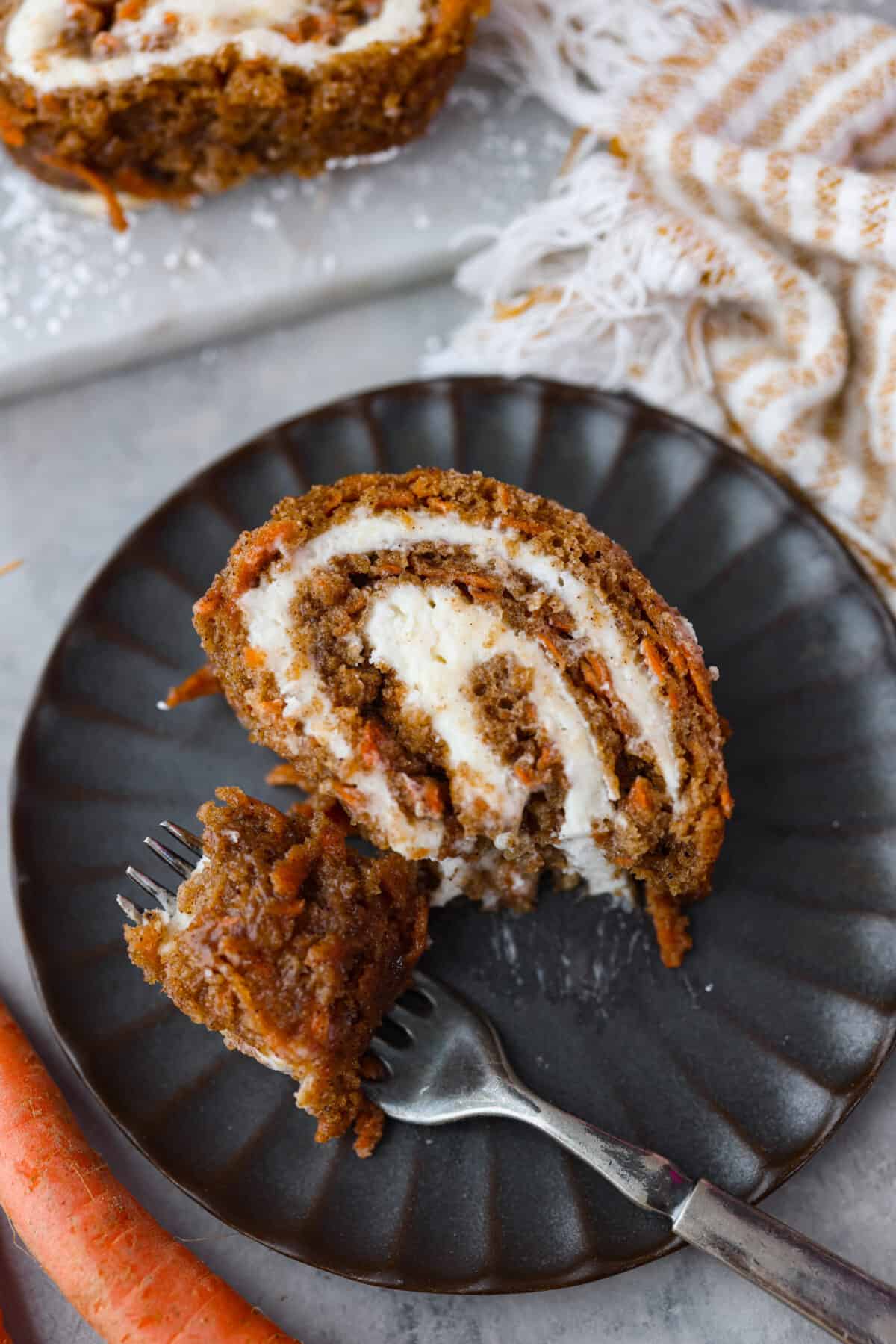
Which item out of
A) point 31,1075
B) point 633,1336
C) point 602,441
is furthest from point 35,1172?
point 602,441

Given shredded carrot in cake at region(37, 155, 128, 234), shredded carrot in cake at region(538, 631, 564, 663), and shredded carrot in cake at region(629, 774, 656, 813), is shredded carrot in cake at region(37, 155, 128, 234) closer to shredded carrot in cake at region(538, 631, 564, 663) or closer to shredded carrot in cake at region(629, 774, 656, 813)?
shredded carrot in cake at region(538, 631, 564, 663)

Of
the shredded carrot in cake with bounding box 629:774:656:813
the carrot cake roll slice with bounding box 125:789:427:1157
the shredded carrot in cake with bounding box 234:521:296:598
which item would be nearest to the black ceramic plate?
the carrot cake roll slice with bounding box 125:789:427:1157

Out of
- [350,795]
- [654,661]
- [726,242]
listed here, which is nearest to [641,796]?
[654,661]

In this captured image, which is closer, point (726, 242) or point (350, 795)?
point (350, 795)

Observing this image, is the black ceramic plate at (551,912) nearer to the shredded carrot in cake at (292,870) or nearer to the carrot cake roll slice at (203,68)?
the shredded carrot in cake at (292,870)

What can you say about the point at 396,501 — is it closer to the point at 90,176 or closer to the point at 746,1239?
the point at 90,176

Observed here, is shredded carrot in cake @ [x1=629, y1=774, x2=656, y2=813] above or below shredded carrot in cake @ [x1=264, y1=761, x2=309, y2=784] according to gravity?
above

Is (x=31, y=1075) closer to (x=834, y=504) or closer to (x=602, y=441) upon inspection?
(x=602, y=441)
